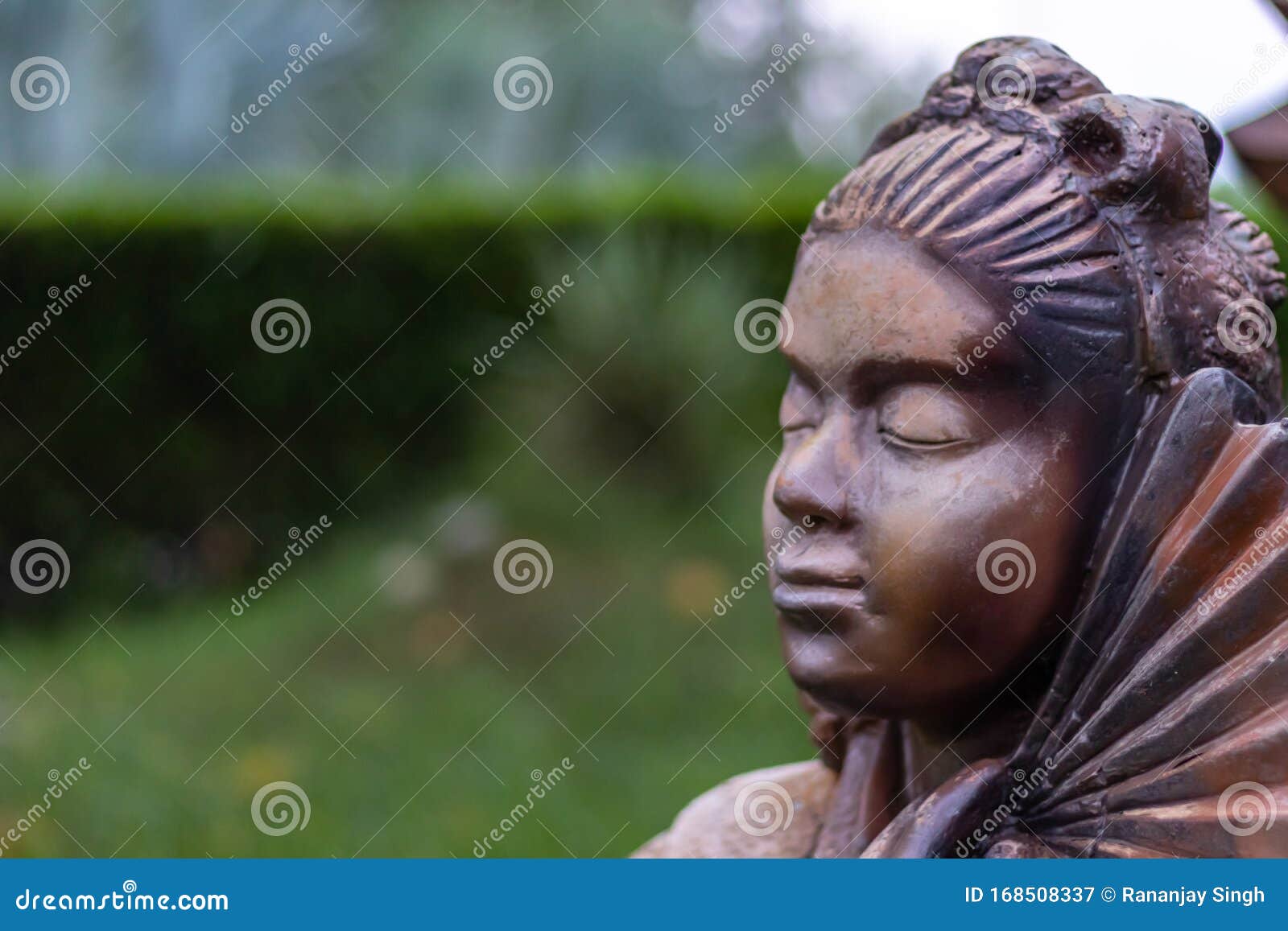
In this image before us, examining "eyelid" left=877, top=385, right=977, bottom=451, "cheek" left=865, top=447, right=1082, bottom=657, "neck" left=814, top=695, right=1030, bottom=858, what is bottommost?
"neck" left=814, top=695, right=1030, bottom=858

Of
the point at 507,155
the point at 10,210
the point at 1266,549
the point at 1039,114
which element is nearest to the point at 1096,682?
the point at 1266,549

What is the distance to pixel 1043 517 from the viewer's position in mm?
2438

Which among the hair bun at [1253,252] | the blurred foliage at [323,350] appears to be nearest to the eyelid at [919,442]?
the hair bun at [1253,252]

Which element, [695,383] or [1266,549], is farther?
[695,383]

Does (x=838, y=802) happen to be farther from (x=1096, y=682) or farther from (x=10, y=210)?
(x=10, y=210)

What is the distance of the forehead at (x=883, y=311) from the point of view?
2441 mm

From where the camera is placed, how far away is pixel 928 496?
2441 millimetres

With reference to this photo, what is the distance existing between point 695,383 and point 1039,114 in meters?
3.74

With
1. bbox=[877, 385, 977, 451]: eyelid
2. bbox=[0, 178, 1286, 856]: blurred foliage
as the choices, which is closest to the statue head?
bbox=[877, 385, 977, 451]: eyelid

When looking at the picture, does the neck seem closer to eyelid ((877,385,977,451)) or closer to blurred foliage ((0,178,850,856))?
eyelid ((877,385,977,451))

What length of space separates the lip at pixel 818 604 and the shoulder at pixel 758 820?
23.3 inches

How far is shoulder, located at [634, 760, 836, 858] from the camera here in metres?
2.96

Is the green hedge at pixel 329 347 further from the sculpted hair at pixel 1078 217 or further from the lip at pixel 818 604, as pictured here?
the lip at pixel 818 604

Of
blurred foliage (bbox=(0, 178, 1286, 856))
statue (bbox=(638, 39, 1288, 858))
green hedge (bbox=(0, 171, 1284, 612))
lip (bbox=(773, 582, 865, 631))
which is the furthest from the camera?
A: green hedge (bbox=(0, 171, 1284, 612))
